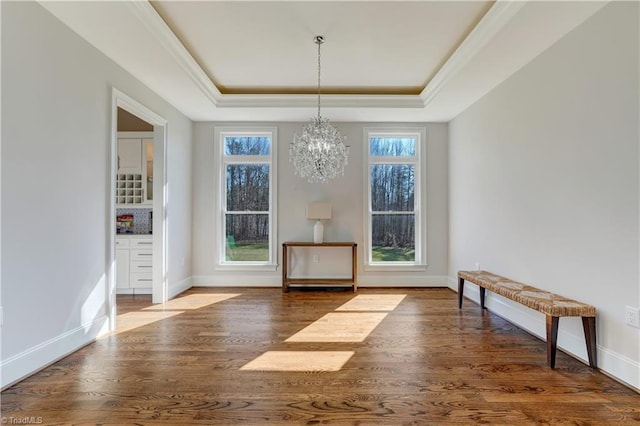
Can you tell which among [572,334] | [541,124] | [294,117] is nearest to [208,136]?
[294,117]

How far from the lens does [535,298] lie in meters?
2.72

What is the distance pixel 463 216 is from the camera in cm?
482

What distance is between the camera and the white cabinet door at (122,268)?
471 cm

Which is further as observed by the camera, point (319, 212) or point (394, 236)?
point (394, 236)

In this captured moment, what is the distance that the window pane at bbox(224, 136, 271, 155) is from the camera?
18.0 feet

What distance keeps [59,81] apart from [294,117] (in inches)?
120

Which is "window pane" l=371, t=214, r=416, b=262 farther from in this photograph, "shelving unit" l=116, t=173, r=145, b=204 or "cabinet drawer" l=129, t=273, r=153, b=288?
"shelving unit" l=116, t=173, r=145, b=204

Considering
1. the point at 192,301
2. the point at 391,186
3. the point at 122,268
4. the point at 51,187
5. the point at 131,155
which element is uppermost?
the point at 131,155

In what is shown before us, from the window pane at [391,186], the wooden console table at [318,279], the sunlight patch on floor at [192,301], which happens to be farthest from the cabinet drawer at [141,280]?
the window pane at [391,186]

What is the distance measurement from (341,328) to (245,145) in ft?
11.4

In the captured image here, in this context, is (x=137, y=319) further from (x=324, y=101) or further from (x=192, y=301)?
(x=324, y=101)

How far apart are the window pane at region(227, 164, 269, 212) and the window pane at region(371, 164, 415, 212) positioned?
1.83 m

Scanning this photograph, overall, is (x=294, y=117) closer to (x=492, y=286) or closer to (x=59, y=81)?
(x=59, y=81)

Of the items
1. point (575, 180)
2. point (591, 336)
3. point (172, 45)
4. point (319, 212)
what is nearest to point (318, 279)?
point (319, 212)
